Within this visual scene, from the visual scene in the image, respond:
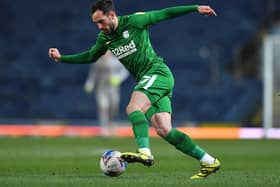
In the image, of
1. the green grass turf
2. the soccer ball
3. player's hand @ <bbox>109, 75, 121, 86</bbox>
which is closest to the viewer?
the green grass turf

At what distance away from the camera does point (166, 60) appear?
26.6 m

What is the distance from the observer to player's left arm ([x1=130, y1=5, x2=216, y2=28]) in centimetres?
805

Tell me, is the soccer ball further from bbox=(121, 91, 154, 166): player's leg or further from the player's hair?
the player's hair

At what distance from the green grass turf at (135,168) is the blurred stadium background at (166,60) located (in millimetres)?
8284

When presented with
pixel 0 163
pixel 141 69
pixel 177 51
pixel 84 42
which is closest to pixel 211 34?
Answer: pixel 177 51

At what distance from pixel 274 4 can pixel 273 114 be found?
20.4 feet

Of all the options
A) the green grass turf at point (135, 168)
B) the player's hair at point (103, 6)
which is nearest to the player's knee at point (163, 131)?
the green grass turf at point (135, 168)

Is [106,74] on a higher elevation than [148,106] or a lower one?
higher

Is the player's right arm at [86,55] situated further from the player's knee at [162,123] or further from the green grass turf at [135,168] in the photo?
the green grass turf at [135,168]

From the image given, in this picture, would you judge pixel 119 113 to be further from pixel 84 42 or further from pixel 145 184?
pixel 145 184

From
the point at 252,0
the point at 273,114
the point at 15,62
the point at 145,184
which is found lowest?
the point at 145,184

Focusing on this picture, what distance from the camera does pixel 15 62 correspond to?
27062 millimetres

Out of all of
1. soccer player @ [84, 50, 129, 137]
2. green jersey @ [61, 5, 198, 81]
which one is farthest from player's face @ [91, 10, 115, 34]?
soccer player @ [84, 50, 129, 137]

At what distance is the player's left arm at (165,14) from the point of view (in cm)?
805
